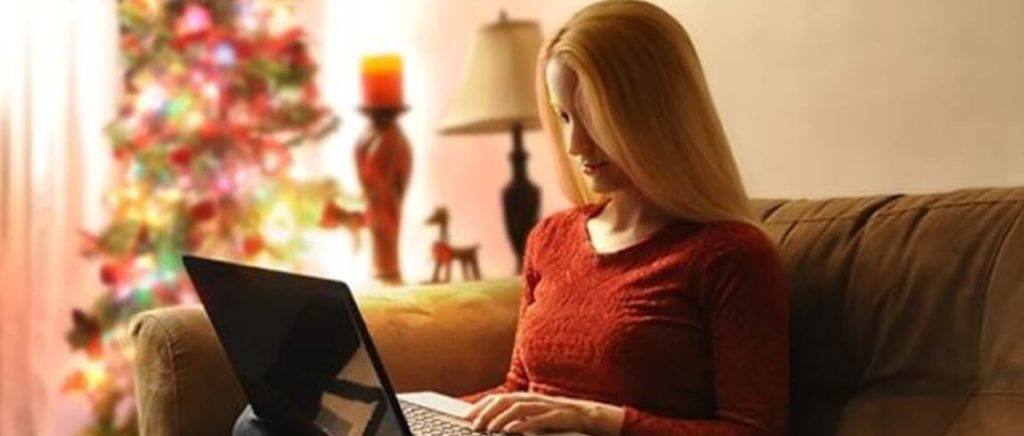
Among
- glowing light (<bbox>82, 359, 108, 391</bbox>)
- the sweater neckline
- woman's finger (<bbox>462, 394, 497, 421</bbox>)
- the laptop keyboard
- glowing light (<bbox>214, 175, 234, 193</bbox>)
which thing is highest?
the sweater neckline

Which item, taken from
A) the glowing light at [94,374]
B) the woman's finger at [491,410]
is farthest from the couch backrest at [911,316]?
the glowing light at [94,374]

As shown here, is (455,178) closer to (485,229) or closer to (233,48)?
(485,229)

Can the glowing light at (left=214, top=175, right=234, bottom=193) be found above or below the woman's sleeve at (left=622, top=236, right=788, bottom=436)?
below

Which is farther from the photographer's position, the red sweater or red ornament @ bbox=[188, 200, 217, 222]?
red ornament @ bbox=[188, 200, 217, 222]

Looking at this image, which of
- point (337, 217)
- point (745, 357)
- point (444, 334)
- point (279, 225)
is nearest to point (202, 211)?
point (279, 225)

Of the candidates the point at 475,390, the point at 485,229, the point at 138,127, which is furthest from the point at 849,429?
the point at 138,127

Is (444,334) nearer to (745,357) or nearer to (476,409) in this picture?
(476,409)

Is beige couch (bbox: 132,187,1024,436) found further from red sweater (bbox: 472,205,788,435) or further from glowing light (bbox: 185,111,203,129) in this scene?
glowing light (bbox: 185,111,203,129)

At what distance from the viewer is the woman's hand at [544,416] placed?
1.27 meters

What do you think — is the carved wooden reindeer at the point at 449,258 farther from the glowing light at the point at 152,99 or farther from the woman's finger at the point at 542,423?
the woman's finger at the point at 542,423

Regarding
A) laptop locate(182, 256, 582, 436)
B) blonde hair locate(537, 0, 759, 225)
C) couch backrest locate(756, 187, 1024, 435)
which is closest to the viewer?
laptop locate(182, 256, 582, 436)

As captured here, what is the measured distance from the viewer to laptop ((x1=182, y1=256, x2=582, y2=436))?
1084 mm

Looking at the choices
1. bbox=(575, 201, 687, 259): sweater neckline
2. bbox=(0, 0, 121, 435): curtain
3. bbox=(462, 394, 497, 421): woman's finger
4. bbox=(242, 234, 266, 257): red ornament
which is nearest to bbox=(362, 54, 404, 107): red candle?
bbox=(242, 234, 266, 257): red ornament

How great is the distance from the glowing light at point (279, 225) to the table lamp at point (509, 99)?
56 cm
